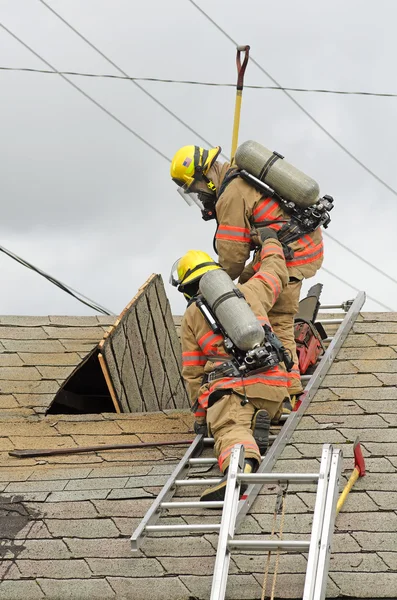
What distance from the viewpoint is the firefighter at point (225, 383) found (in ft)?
20.8

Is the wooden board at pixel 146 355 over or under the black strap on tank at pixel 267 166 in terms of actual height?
under

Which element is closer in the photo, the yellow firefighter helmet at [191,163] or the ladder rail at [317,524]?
the ladder rail at [317,524]

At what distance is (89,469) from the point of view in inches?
263

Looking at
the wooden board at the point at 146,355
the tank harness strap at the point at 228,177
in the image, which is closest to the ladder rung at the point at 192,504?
the wooden board at the point at 146,355

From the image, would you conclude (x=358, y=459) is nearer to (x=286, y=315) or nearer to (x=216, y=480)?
(x=216, y=480)

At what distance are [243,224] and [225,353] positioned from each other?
1362 mm

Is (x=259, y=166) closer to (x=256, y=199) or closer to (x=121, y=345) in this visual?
(x=256, y=199)

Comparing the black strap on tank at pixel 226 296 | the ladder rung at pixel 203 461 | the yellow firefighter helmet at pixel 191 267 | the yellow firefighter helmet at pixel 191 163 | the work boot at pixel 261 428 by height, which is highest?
the yellow firefighter helmet at pixel 191 163

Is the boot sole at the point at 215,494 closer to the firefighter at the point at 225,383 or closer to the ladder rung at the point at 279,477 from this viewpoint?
the firefighter at the point at 225,383

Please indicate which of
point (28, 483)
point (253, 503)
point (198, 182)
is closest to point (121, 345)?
point (198, 182)

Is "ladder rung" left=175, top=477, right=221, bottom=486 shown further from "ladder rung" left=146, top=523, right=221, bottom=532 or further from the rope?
"ladder rung" left=146, top=523, right=221, bottom=532

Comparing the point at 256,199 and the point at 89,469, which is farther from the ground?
the point at 256,199

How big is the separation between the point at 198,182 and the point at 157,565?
11.3 feet

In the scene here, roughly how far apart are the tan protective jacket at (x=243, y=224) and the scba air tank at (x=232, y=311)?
1.18 m
